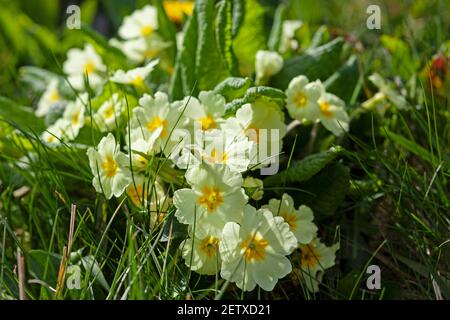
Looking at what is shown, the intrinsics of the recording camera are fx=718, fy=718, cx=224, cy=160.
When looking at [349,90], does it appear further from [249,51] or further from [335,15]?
[335,15]

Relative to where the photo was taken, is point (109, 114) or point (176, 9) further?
point (176, 9)

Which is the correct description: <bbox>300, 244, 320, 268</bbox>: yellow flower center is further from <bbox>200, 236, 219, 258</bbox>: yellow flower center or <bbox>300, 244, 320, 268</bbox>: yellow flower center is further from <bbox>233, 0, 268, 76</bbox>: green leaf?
<bbox>233, 0, 268, 76</bbox>: green leaf

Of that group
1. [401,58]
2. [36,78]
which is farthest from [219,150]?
[36,78]

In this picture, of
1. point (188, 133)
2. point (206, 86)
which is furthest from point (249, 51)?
point (188, 133)

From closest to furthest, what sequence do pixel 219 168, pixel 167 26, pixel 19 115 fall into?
pixel 219 168
pixel 19 115
pixel 167 26

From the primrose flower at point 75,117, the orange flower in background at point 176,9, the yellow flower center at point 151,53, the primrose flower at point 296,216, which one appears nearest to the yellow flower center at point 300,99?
the primrose flower at point 296,216

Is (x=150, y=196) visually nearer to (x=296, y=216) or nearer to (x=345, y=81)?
(x=296, y=216)

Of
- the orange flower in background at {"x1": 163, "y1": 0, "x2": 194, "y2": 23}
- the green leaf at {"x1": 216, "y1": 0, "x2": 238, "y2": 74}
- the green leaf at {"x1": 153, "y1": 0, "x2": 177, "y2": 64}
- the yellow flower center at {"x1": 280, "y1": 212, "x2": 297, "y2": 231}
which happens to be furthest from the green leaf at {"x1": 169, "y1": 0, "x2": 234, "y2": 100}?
the orange flower in background at {"x1": 163, "y1": 0, "x2": 194, "y2": 23}
